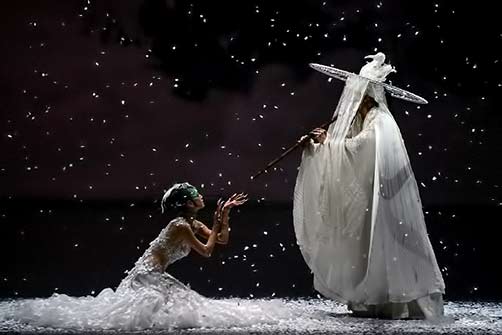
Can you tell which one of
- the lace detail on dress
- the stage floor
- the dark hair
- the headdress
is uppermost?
the headdress

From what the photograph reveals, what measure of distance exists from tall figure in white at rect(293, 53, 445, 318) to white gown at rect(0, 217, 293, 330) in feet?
1.23

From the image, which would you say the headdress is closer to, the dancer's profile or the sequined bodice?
the dancer's profile

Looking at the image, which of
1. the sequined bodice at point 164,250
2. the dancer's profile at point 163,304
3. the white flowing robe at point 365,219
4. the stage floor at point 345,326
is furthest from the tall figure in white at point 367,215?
the sequined bodice at point 164,250

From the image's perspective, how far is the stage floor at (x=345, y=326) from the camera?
3.41 meters

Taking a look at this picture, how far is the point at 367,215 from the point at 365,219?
0.07ft

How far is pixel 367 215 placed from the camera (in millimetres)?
3926

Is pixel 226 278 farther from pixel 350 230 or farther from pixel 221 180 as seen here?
pixel 350 230

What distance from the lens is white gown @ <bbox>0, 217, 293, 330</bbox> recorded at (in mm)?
3527

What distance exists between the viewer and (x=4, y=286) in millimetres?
4867

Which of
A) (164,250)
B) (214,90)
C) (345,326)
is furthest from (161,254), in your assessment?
(214,90)

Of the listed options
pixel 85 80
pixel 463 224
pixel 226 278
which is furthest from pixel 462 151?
pixel 85 80

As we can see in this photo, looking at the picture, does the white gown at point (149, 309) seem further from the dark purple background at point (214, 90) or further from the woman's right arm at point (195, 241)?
the dark purple background at point (214, 90)

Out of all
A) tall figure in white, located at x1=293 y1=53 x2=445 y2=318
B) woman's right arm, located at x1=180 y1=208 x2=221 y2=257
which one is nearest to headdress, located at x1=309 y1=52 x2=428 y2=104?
tall figure in white, located at x1=293 y1=53 x2=445 y2=318

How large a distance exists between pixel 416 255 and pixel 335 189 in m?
0.49
